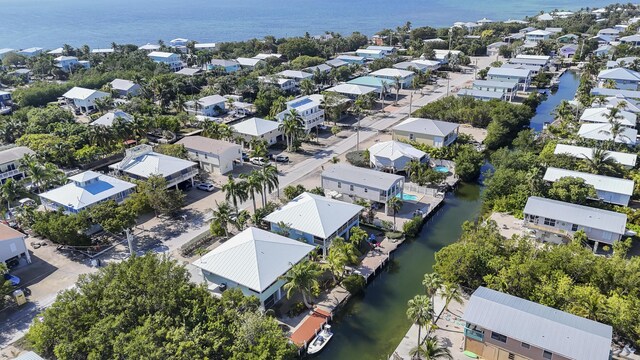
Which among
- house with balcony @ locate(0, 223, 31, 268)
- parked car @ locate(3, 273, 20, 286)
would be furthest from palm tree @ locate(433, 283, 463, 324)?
house with balcony @ locate(0, 223, 31, 268)

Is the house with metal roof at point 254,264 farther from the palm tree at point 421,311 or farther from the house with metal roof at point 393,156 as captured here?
the house with metal roof at point 393,156

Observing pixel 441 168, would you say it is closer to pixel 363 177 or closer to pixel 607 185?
pixel 363 177

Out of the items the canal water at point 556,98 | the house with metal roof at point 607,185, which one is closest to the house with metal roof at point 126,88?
the canal water at point 556,98

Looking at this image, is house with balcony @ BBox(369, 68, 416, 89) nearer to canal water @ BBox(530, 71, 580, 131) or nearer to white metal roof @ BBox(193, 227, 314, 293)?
canal water @ BBox(530, 71, 580, 131)

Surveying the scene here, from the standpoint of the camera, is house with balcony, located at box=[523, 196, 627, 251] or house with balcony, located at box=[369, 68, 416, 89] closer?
house with balcony, located at box=[523, 196, 627, 251]

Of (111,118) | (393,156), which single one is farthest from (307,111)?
(111,118)

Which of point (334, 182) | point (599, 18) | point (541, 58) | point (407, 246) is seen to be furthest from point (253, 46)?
point (599, 18)

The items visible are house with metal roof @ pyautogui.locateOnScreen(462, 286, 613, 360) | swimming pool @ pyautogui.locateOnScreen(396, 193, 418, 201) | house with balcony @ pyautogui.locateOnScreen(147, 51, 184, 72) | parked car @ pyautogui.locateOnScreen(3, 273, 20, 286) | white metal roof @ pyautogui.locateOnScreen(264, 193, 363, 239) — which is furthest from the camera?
house with balcony @ pyautogui.locateOnScreen(147, 51, 184, 72)
